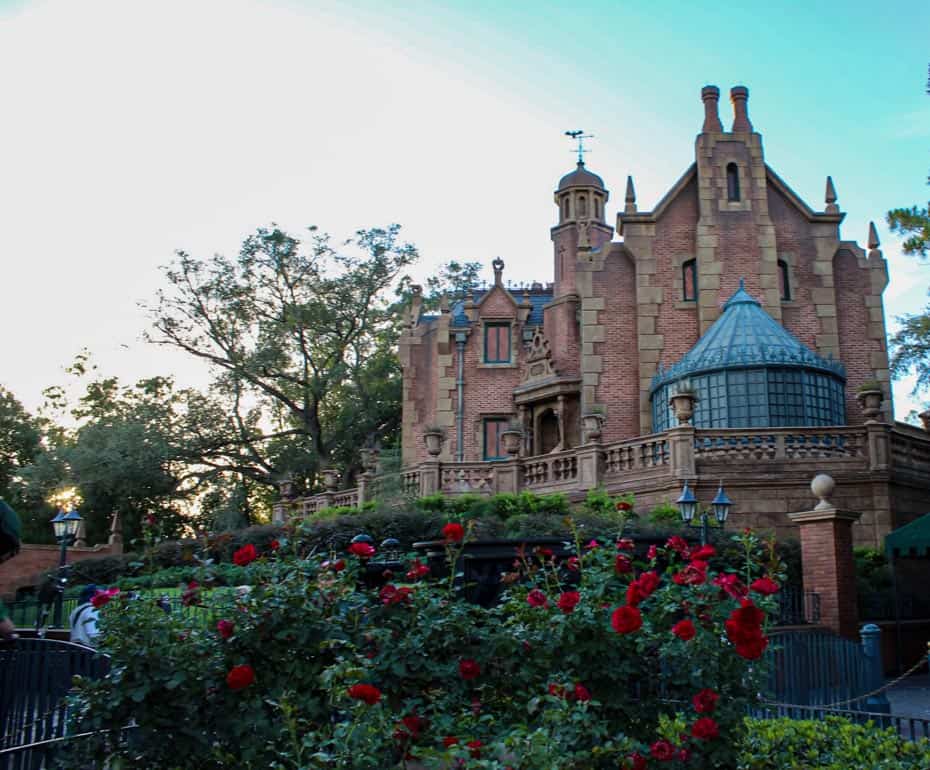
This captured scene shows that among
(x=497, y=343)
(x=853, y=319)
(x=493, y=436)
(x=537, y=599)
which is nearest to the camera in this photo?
(x=537, y=599)

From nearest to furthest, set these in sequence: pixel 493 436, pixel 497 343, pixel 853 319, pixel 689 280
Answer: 1. pixel 853 319
2. pixel 689 280
3. pixel 493 436
4. pixel 497 343

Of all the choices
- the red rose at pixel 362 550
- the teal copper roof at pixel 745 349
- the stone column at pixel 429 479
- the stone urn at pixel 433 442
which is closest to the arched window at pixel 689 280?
the teal copper roof at pixel 745 349

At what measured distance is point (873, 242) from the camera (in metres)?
30.0

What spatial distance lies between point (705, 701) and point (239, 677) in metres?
2.58

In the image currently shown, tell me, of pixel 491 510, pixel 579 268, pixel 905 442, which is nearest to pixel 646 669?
pixel 491 510

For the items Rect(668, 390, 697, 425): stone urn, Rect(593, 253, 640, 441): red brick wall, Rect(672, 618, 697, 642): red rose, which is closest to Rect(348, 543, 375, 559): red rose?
Rect(672, 618, 697, 642): red rose

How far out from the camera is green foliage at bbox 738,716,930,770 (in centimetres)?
717

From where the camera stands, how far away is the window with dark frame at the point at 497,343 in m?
34.5

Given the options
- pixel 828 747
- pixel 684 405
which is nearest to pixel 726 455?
pixel 684 405

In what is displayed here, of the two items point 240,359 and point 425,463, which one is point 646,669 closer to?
point 425,463

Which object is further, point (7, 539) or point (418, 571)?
point (418, 571)

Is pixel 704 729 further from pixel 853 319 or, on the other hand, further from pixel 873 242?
pixel 873 242

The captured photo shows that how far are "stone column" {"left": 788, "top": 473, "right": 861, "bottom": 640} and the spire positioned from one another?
1740 centimetres

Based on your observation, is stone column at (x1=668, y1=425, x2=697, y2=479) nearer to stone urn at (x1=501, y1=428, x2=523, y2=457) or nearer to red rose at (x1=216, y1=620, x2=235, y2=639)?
stone urn at (x1=501, y1=428, x2=523, y2=457)
